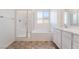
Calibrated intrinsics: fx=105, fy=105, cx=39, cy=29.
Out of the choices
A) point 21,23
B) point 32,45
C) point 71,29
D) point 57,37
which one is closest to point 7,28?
point 21,23

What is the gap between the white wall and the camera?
866 mm

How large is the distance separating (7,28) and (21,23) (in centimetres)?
12

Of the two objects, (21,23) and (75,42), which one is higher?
(21,23)

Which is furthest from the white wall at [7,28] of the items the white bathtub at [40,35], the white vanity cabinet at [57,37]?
the white vanity cabinet at [57,37]

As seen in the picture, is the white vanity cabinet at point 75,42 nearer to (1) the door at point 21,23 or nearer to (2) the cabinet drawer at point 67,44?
(2) the cabinet drawer at point 67,44

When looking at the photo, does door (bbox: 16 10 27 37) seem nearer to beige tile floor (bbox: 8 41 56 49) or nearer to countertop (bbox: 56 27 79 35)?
beige tile floor (bbox: 8 41 56 49)

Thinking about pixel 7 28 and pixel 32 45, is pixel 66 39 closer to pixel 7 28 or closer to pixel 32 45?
pixel 32 45

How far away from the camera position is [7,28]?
874 millimetres

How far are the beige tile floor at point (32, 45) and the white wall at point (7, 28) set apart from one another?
0.16 feet

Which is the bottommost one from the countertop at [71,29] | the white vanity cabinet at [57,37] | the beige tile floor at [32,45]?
the beige tile floor at [32,45]

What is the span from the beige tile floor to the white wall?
5 cm

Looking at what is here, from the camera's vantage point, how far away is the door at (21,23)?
0.88 meters
